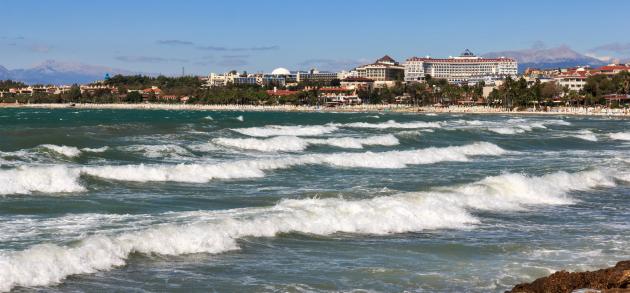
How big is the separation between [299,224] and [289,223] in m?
0.23

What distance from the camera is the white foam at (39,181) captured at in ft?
78.2

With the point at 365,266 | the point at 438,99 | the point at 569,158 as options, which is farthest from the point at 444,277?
the point at 438,99

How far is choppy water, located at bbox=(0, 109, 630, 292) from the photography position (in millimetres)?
13773

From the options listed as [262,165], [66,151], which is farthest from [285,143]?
[262,165]

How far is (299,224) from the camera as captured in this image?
18438 mm

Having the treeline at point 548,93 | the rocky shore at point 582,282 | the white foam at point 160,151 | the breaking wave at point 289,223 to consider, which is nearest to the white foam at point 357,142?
the white foam at point 160,151

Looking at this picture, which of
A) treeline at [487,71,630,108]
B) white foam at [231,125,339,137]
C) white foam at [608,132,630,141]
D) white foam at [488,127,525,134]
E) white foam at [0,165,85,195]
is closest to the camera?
white foam at [0,165,85,195]

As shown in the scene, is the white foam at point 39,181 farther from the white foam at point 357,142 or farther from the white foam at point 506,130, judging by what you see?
the white foam at point 506,130

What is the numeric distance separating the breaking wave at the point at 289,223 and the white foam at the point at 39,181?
707 centimetres

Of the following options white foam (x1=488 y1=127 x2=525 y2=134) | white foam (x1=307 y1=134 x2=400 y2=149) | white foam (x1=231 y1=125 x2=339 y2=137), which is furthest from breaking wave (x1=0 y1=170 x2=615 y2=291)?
white foam (x1=488 y1=127 x2=525 y2=134)

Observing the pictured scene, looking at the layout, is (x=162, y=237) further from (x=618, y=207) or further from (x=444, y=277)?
(x=618, y=207)

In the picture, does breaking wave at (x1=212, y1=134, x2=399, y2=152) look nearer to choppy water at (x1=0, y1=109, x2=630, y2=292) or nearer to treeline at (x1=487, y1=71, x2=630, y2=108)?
choppy water at (x1=0, y1=109, x2=630, y2=292)

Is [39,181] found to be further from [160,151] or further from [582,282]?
[582,282]

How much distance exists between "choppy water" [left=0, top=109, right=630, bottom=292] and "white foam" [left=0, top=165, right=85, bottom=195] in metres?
0.06
